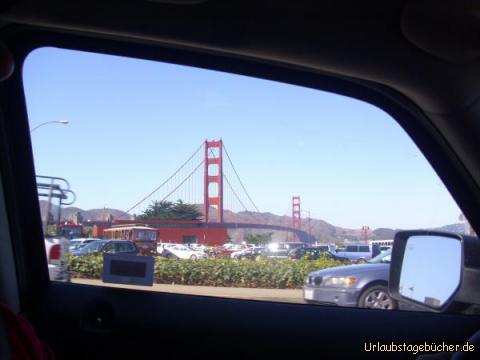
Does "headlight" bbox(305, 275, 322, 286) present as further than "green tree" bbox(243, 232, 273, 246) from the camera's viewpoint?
No

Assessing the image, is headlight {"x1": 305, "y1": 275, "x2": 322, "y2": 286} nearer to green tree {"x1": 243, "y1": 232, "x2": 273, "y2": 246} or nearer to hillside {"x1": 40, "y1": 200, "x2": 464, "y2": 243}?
hillside {"x1": 40, "y1": 200, "x2": 464, "y2": 243}

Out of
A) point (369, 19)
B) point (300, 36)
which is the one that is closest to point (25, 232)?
point (300, 36)

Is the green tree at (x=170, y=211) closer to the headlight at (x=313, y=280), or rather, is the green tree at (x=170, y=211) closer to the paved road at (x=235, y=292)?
the paved road at (x=235, y=292)

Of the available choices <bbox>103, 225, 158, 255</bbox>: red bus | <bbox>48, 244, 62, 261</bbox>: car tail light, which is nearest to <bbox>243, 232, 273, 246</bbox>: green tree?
<bbox>103, 225, 158, 255</bbox>: red bus

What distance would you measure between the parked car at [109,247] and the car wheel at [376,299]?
4.41 feet

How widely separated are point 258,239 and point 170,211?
0.56 metres

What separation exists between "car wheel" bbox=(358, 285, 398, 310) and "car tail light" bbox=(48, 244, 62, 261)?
1.80 meters

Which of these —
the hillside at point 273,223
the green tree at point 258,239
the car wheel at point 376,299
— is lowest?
the car wheel at point 376,299

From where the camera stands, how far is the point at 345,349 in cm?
262

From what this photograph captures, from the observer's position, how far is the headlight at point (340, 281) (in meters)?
2.76

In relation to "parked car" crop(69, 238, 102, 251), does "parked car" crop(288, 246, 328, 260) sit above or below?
below

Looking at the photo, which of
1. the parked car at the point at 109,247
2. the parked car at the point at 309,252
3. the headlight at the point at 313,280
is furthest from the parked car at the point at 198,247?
the headlight at the point at 313,280

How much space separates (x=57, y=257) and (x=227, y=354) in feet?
3.89

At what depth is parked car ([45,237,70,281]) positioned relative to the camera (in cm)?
300
